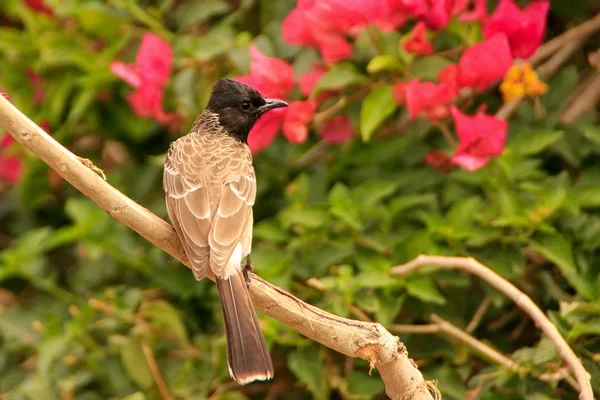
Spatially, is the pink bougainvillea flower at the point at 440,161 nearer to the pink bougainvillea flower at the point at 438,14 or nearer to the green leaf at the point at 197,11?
the pink bougainvillea flower at the point at 438,14

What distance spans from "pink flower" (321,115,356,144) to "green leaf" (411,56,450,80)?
320 mm

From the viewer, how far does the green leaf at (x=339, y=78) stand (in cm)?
291

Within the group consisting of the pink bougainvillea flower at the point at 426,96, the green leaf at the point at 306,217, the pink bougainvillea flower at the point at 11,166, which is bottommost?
the pink bougainvillea flower at the point at 11,166

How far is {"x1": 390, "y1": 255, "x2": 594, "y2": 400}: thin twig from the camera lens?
228 centimetres

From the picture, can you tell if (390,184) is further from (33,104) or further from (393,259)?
(33,104)

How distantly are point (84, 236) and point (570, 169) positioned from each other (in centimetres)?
178

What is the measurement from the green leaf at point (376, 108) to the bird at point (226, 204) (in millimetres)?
261

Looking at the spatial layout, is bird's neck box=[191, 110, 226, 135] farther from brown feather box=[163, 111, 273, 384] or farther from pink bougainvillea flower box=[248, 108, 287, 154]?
pink bougainvillea flower box=[248, 108, 287, 154]

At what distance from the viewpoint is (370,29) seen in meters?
2.91

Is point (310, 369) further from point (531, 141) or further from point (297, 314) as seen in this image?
point (531, 141)

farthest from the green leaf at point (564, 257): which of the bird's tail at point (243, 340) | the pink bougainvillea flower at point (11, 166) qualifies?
the pink bougainvillea flower at point (11, 166)

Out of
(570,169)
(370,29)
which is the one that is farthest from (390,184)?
(570,169)

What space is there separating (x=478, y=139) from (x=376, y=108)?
34cm

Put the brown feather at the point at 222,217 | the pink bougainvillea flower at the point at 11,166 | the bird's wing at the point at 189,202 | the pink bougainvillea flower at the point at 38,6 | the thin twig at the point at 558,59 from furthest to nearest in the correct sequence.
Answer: the pink bougainvillea flower at the point at 38,6
the pink bougainvillea flower at the point at 11,166
the thin twig at the point at 558,59
the bird's wing at the point at 189,202
the brown feather at the point at 222,217
